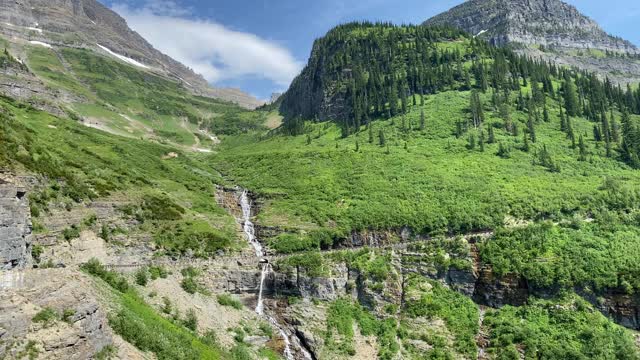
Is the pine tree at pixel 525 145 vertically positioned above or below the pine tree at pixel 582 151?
above

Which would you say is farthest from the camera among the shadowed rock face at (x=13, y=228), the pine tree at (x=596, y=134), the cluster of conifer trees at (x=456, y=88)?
the cluster of conifer trees at (x=456, y=88)

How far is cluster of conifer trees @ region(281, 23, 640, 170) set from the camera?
398 feet

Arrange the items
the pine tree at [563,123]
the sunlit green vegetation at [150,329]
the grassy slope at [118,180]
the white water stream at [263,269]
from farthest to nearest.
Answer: the pine tree at [563,123] < the grassy slope at [118,180] < the white water stream at [263,269] < the sunlit green vegetation at [150,329]

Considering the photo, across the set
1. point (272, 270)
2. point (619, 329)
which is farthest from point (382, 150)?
point (619, 329)

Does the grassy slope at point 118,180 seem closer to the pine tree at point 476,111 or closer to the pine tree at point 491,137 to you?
the pine tree at point 491,137

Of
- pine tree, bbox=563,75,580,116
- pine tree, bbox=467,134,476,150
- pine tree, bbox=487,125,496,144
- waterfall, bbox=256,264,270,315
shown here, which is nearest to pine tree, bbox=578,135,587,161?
pine tree, bbox=487,125,496,144

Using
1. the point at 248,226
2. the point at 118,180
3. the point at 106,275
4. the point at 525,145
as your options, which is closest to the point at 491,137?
the point at 525,145

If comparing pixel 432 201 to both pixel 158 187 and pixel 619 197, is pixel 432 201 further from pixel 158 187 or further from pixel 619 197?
pixel 158 187

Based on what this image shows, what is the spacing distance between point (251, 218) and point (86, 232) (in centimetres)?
3464

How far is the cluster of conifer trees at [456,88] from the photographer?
398ft

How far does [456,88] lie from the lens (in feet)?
501

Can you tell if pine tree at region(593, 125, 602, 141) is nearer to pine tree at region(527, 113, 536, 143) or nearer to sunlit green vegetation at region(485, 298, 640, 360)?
pine tree at region(527, 113, 536, 143)

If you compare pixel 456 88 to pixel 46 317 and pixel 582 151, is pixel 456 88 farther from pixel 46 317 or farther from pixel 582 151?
pixel 46 317

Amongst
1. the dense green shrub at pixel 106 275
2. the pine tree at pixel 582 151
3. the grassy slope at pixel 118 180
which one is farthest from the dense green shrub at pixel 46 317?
the pine tree at pixel 582 151
